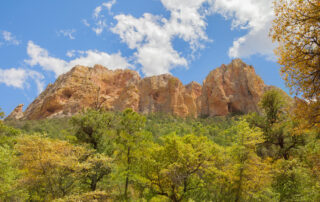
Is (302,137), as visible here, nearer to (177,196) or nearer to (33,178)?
(177,196)

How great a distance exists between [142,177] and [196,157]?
416 centimetres

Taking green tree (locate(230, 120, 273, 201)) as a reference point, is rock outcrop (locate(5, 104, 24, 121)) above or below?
above

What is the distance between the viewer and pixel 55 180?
1102cm

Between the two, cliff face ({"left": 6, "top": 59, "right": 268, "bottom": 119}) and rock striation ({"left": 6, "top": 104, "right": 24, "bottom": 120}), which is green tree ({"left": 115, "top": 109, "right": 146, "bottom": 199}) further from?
rock striation ({"left": 6, "top": 104, "right": 24, "bottom": 120})

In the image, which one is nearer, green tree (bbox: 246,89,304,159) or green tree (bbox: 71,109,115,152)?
green tree (bbox: 71,109,115,152)

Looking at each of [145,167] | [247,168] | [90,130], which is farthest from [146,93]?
[247,168]

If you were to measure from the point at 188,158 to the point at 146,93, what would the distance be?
250ft

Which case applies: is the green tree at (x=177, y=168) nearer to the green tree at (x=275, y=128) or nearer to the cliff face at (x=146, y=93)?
the green tree at (x=275, y=128)

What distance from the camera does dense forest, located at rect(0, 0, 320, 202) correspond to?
6.66m

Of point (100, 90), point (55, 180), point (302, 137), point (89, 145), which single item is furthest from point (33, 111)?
point (302, 137)

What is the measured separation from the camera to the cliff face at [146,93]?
76.8 meters

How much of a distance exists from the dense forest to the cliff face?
56.6 metres

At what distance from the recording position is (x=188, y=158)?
13945mm

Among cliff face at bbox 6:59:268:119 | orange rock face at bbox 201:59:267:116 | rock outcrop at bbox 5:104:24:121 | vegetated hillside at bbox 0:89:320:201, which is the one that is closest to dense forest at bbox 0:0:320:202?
vegetated hillside at bbox 0:89:320:201
